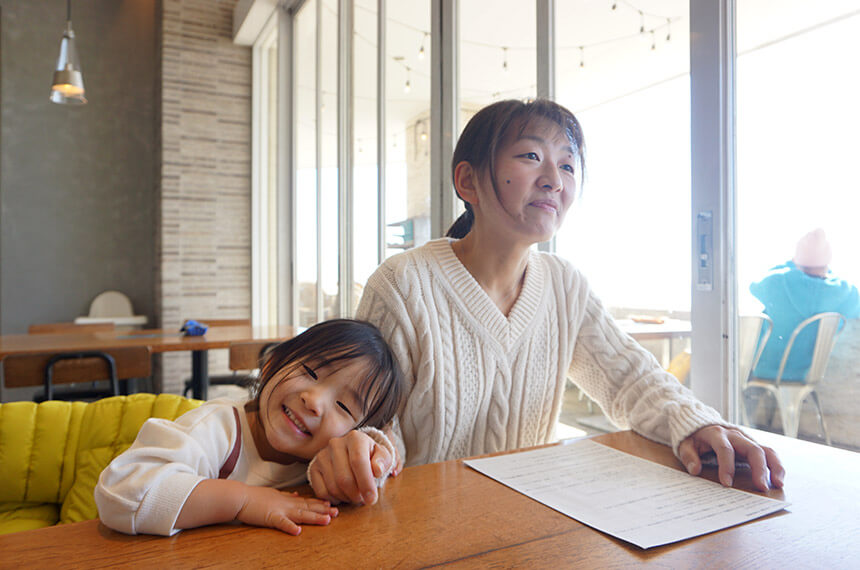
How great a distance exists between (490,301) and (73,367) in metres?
2.13

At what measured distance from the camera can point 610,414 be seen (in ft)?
→ 3.95

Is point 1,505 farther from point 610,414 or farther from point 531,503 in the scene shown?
point 610,414

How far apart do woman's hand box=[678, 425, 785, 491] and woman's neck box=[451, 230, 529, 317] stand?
445 millimetres

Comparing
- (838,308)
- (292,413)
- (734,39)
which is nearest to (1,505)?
(292,413)


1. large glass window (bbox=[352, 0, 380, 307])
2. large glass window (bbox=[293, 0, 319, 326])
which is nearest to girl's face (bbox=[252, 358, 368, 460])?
large glass window (bbox=[352, 0, 380, 307])

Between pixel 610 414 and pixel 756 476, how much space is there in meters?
0.42

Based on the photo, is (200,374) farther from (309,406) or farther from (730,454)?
(730,454)

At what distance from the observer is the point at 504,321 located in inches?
45.8

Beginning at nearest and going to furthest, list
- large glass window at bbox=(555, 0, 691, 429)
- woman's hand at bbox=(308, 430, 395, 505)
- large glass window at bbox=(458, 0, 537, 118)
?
woman's hand at bbox=(308, 430, 395, 505)
large glass window at bbox=(555, 0, 691, 429)
large glass window at bbox=(458, 0, 537, 118)

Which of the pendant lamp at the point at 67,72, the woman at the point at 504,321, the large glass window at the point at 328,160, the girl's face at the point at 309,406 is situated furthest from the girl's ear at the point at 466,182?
the pendant lamp at the point at 67,72

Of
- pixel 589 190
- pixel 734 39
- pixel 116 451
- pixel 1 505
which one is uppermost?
pixel 734 39

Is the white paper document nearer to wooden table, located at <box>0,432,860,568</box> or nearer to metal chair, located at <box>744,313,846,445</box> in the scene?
wooden table, located at <box>0,432,860,568</box>

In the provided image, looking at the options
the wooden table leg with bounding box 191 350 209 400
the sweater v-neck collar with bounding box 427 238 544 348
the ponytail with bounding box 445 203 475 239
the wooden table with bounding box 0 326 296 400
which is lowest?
the wooden table leg with bounding box 191 350 209 400

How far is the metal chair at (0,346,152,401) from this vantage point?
2.37 metres
